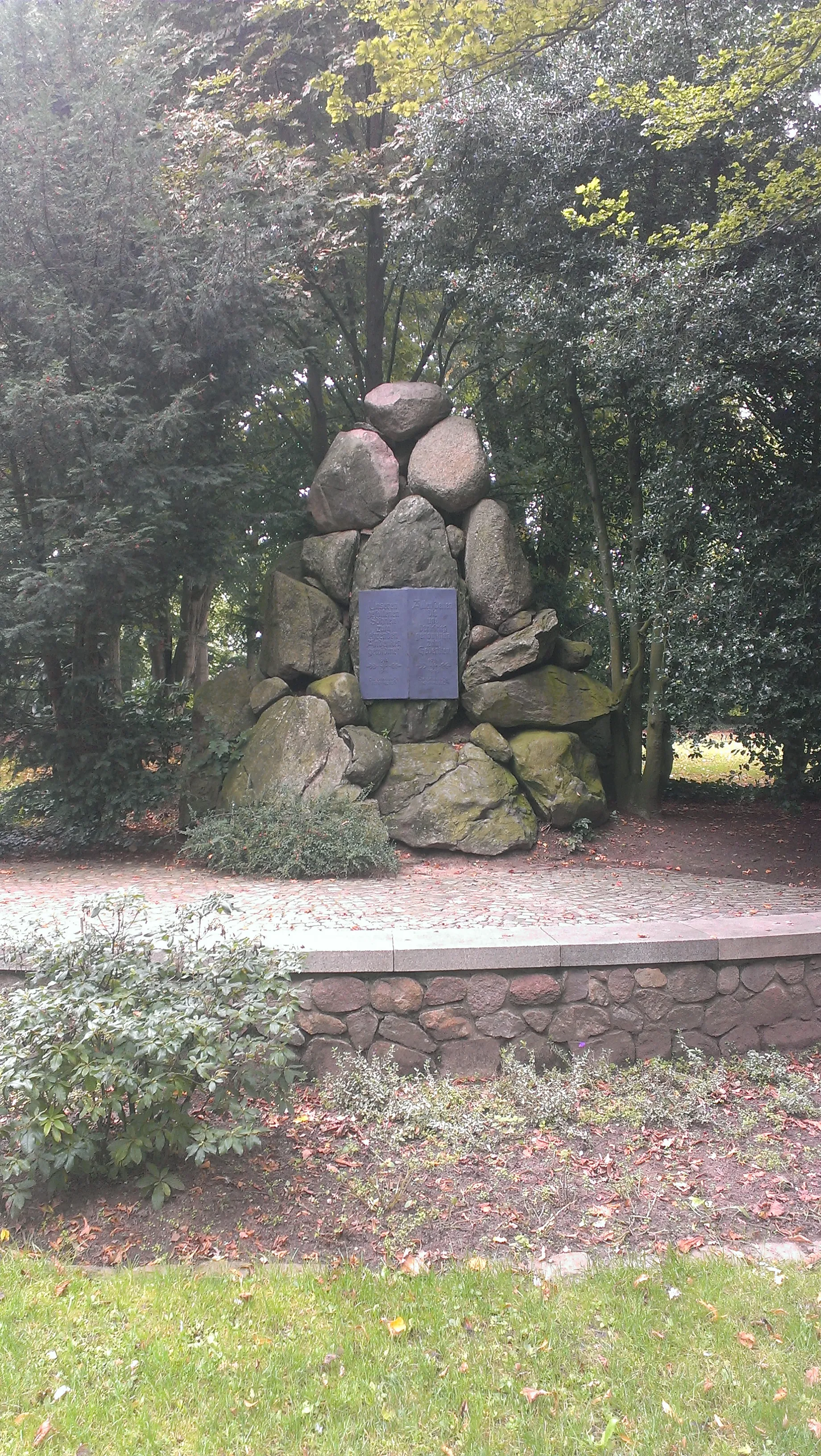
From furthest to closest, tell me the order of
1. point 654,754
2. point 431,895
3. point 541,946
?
point 654,754 < point 431,895 < point 541,946

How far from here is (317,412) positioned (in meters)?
11.4

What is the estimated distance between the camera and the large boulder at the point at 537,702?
805 centimetres

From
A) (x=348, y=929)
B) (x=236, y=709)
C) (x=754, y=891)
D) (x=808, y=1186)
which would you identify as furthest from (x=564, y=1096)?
(x=236, y=709)

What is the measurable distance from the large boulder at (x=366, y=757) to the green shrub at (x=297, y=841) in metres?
0.31

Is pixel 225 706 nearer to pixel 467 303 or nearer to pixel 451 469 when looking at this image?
pixel 451 469

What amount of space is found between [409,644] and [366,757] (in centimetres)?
116

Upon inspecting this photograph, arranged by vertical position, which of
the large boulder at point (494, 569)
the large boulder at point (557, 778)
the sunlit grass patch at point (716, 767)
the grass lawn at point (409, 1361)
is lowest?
the grass lawn at point (409, 1361)

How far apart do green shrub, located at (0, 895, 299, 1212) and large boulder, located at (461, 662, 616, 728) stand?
15.8 feet

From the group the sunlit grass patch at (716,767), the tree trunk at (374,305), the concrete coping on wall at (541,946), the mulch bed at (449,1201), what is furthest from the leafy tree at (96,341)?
the sunlit grass patch at (716,767)

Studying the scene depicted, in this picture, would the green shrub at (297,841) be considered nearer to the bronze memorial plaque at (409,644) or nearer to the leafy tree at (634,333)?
the bronze memorial plaque at (409,644)

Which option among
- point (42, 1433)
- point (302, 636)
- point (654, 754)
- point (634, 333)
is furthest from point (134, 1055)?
point (654, 754)

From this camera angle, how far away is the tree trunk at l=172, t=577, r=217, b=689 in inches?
478

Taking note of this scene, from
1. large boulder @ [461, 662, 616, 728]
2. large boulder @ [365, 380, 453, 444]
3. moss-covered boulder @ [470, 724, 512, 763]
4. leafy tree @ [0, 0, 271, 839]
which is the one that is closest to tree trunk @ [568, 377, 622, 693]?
large boulder @ [461, 662, 616, 728]

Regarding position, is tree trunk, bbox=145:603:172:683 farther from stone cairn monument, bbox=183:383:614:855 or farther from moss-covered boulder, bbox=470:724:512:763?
moss-covered boulder, bbox=470:724:512:763
